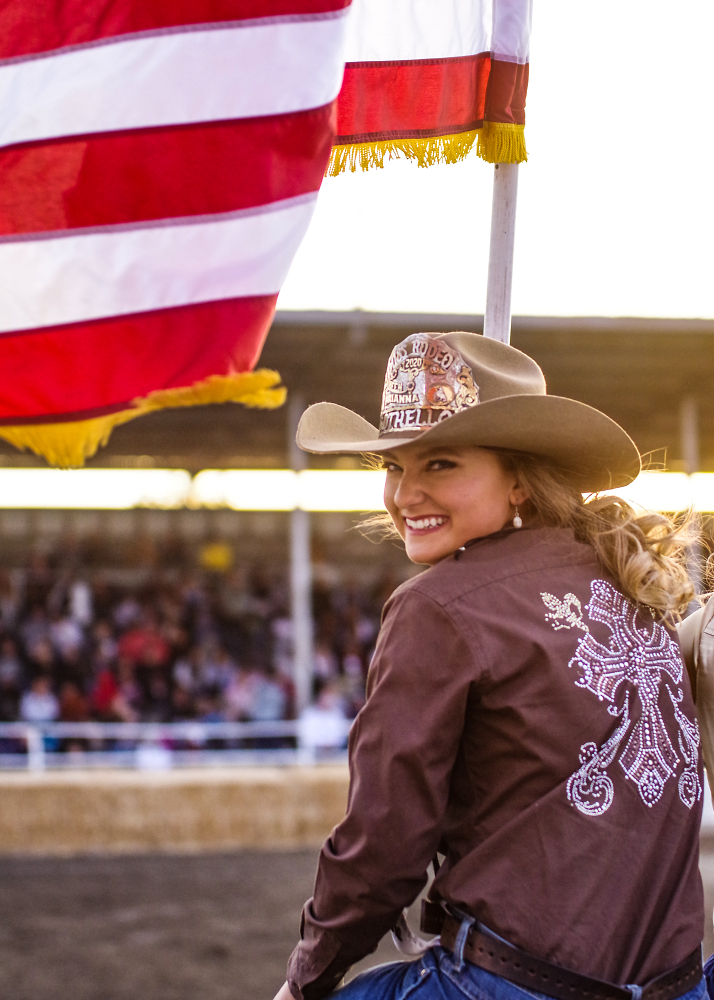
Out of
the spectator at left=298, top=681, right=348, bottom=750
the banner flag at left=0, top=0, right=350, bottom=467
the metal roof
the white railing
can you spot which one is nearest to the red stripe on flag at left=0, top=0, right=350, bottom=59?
the banner flag at left=0, top=0, right=350, bottom=467

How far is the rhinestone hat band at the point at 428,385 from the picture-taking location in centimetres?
160

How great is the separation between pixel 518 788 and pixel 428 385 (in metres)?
0.61

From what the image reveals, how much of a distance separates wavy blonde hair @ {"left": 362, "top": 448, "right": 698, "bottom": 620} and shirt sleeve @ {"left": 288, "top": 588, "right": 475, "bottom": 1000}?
343 millimetres

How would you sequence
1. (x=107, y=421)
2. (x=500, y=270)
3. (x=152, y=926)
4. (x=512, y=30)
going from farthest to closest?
(x=152, y=926) < (x=512, y=30) < (x=500, y=270) < (x=107, y=421)

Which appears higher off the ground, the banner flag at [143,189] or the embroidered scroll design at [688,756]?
the banner flag at [143,189]

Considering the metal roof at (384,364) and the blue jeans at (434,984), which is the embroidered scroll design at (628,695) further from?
the metal roof at (384,364)

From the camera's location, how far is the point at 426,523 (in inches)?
63.5

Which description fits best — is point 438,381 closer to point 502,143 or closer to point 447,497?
point 447,497

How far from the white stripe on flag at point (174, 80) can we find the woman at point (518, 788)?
0.81 metres

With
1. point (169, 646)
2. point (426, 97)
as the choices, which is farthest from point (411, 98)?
point (169, 646)

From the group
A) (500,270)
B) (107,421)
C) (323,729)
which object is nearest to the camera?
(107,421)

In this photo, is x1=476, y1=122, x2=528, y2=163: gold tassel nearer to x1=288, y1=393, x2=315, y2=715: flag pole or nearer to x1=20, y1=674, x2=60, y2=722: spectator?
x1=288, y1=393, x2=315, y2=715: flag pole

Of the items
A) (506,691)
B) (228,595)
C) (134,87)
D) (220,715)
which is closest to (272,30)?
(134,87)

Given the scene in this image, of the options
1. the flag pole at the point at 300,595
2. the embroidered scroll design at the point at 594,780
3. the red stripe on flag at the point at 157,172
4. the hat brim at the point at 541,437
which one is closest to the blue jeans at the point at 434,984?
the embroidered scroll design at the point at 594,780
